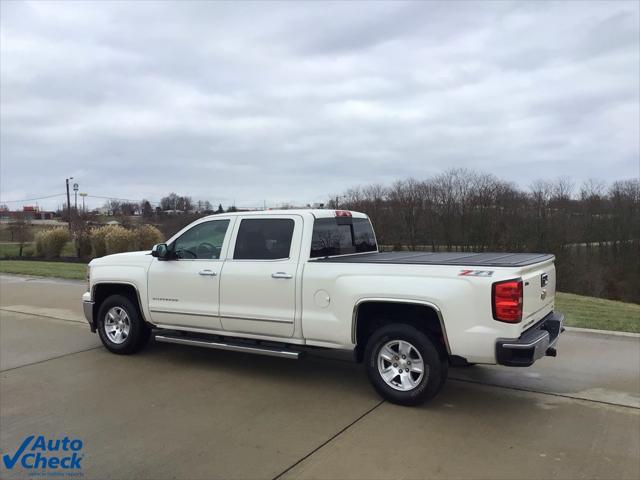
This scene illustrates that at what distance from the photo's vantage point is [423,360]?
474 centimetres

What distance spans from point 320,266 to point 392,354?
1.13m

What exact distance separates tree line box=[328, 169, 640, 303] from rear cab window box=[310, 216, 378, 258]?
31100 mm

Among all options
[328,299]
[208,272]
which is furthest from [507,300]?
[208,272]

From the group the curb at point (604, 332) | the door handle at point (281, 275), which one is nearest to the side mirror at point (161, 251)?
the door handle at point (281, 275)

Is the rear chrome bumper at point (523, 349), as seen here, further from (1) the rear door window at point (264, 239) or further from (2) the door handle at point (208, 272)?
(2) the door handle at point (208, 272)

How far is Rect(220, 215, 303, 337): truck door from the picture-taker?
216 inches

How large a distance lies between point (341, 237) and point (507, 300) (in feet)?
7.71

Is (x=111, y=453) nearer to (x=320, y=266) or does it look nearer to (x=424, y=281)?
(x=320, y=266)

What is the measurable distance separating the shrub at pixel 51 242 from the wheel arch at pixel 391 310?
28440 millimetres

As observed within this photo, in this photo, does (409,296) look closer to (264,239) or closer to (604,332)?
(264,239)

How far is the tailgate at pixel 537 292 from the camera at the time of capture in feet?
14.9

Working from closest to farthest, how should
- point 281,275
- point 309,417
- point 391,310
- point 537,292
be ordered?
point 309,417 < point 537,292 < point 391,310 < point 281,275

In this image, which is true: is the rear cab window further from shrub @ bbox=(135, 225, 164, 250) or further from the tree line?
the tree line

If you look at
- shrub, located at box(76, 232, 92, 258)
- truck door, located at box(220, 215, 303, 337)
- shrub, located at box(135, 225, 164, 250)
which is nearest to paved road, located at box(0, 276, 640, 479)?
truck door, located at box(220, 215, 303, 337)
